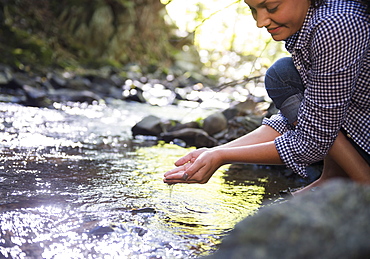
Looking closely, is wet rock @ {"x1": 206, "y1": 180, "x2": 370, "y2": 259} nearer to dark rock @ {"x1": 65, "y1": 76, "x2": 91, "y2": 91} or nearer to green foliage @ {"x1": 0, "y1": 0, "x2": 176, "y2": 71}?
dark rock @ {"x1": 65, "y1": 76, "x2": 91, "y2": 91}

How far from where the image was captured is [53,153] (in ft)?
9.11

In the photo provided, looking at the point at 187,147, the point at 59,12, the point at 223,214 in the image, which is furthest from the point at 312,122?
the point at 59,12

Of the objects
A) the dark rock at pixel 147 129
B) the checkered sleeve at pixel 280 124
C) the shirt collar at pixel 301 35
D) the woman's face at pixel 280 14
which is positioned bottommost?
the dark rock at pixel 147 129

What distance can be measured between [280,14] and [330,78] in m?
0.29

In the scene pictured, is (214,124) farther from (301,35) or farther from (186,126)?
(301,35)

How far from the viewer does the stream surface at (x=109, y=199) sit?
1.37 metres

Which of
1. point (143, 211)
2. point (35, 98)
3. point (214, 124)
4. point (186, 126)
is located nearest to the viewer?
point (143, 211)

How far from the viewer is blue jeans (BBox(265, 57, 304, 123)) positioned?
187 centimetres

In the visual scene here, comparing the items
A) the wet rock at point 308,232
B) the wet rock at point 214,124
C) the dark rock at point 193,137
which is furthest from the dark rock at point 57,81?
the wet rock at point 308,232

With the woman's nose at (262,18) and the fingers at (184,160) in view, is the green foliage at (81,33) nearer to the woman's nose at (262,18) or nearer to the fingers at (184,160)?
the fingers at (184,160)

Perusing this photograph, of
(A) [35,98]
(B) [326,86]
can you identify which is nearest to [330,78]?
(B) [326,86]

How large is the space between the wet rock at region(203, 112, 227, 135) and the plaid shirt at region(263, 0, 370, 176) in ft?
7.14

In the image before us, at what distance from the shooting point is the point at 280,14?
1562 millimetres

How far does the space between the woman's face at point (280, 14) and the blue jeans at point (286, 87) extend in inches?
11.8
